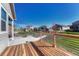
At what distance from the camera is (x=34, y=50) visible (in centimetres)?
524

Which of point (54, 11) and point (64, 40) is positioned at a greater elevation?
point (54, 11)

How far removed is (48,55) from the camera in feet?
15.4

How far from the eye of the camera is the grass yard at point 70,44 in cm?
495

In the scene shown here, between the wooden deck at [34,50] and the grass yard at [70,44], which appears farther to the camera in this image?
the grass yard at [70,44]

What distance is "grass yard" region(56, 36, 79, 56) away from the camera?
4952 mm

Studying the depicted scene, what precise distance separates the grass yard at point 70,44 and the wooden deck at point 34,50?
0.76ft

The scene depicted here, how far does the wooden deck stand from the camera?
191 inches

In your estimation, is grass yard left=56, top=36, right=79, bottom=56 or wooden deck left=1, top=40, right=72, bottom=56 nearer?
wooden deck left=1, top=40, right=72, bottom=56

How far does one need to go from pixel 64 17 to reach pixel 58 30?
56 cm

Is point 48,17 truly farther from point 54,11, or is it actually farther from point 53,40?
point 53,40

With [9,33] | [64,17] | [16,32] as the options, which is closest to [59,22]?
[64,17]

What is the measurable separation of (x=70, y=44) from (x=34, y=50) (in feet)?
3.38

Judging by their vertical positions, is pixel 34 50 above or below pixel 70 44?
below

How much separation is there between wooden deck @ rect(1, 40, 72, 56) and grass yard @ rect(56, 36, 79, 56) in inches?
9.1
